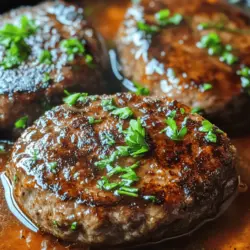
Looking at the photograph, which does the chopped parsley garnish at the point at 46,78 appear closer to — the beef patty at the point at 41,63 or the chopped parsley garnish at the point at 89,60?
the beef patty at the point at 41,63

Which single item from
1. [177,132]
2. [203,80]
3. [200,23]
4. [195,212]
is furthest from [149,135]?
[200,23]

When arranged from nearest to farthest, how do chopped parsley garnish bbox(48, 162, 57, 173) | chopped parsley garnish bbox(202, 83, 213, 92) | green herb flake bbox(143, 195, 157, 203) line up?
green herb flake bbox(143, 195, 157, 203), chopped parsley garnish bbox(48, 162, 57, 173), chopped parsley garnish bbox(202, 83, 213, 92)

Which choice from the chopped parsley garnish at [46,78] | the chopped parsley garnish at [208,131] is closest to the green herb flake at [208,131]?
the chopped parsley garnish at [208,131]

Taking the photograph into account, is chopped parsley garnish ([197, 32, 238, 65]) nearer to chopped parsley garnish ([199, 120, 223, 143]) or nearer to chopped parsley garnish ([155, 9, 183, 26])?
chopped parsley garnish ([155, 9, 183, 26])

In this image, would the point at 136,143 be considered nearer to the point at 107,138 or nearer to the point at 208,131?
the point at 107,138

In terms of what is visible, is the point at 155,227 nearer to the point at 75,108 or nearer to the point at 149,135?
the point at 149,135

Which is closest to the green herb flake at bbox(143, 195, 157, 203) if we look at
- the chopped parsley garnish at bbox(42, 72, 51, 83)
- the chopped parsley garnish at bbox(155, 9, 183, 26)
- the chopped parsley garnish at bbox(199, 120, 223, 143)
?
the chopped parsley garnish at bbox(199, 120, 223, 143)

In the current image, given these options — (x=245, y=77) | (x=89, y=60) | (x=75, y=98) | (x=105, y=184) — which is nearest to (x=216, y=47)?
(x=245, y=77)
